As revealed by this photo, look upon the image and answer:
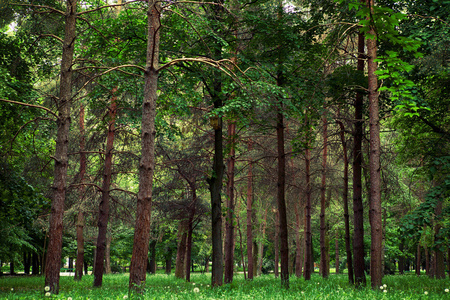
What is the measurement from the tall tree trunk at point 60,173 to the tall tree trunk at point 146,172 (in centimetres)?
246

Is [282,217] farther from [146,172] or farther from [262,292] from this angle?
[146,172]

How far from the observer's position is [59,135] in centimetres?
921

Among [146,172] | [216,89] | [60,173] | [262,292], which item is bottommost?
[262,292]

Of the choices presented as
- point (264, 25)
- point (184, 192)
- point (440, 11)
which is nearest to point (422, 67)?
point (440, 11)

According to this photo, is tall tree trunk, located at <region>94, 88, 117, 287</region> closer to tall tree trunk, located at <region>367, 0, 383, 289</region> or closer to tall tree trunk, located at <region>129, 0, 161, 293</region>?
tall tree trunk, located at <region>129, 0, 161, 293</region>

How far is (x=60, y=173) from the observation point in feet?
29.7

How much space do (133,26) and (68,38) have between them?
2953 millimetres

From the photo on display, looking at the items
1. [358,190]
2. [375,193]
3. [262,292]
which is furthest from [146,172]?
[358,190]

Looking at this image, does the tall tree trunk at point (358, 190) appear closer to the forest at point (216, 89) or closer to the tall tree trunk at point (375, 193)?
the forest at point (216, 89)

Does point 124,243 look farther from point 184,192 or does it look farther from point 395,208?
point 395,208

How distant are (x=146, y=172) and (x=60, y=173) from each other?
275 cm

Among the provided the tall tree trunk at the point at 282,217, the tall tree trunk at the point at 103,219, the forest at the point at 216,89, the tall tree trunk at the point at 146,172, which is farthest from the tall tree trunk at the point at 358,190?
the tall tree trunk at the point at 103,219

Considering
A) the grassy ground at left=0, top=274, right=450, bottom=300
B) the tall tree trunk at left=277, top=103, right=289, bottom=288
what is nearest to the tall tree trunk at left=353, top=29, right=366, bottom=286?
the grassy ground at left=0, top=274, right=450, bottom=300

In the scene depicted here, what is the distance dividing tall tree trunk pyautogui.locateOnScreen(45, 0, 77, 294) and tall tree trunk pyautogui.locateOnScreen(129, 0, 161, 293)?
2457mm
